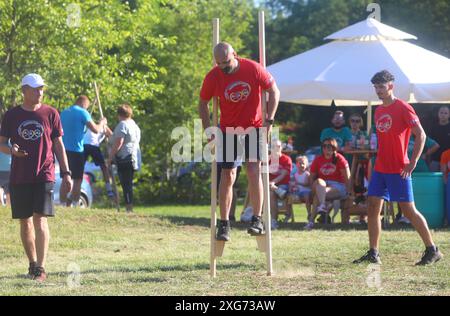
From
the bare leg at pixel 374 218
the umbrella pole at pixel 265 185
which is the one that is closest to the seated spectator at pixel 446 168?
the bare leg at pixel 374 218

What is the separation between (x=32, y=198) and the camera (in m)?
9.86

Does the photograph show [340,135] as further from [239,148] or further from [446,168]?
[239,148]

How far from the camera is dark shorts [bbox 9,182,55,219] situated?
9844 millimetres

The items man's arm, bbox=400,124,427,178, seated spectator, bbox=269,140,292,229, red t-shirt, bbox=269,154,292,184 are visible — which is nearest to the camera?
man's arm, bbox=400,124,427,178

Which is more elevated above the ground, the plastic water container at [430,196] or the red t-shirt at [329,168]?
the red t-shirt at [329,168]

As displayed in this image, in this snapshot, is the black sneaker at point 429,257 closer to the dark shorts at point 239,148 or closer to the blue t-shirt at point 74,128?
the dark shorts at point 239,148

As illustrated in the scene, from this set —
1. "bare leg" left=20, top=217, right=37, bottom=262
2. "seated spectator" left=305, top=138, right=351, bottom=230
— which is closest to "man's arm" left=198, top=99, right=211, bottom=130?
"bare leg" left=20, top=217, right=37, bottom=262

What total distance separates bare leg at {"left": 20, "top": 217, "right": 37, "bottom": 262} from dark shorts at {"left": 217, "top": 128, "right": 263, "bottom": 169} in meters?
2.06

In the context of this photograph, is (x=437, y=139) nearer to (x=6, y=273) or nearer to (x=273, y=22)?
(x=6, y=273)

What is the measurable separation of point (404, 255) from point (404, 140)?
64.8 inches

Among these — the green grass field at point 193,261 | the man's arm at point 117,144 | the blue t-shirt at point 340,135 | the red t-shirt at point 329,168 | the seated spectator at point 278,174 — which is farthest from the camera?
the man's arm at point 117,144

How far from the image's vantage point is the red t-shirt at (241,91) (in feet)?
32.0

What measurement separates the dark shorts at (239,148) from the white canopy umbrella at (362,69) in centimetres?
591

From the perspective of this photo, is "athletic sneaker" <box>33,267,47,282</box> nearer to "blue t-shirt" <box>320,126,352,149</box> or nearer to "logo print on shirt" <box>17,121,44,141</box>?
"logo print on shirt" <box>17,121,44,141</box>
